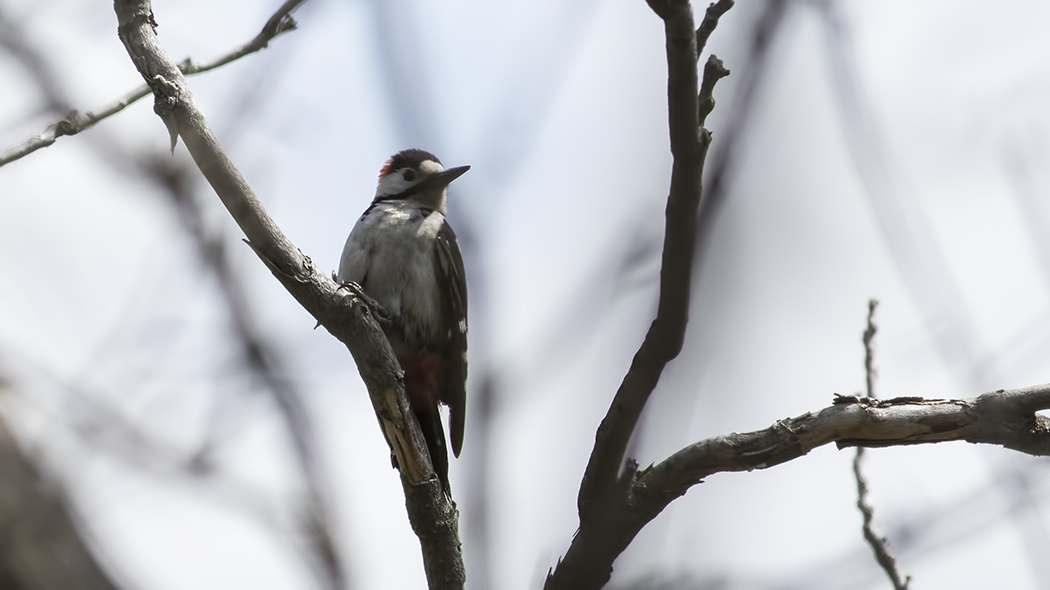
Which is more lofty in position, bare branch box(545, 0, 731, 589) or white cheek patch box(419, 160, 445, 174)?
white cheek patch box(419, 160, 445, 174)

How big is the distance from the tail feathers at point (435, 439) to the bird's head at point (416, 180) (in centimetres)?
189

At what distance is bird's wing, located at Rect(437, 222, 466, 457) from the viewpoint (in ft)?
18.6

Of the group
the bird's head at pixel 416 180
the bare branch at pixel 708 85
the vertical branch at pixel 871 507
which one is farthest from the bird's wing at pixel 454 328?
the bare branch at pixel 708 85

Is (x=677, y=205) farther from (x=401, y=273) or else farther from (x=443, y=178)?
(x=443, y=178)

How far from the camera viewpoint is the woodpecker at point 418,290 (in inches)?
217

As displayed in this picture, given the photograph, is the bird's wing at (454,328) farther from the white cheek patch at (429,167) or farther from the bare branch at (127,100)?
the bare branch at (127,100)

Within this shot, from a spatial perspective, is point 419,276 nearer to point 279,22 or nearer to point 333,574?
point 279,22

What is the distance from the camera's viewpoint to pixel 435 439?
16.1 ft

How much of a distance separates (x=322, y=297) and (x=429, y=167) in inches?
131

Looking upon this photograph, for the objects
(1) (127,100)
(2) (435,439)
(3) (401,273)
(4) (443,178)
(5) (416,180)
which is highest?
(5) (416,180)

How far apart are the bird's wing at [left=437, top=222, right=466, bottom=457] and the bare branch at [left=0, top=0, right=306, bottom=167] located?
2.28 meters

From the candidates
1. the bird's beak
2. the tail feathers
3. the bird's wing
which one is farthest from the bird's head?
the tail feathers

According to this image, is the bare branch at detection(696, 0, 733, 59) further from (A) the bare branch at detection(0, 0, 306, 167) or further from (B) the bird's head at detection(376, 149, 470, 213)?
(B) the bird's head at detection(376, 149, 470, 213)

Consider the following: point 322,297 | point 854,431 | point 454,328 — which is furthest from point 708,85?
point 454,328
